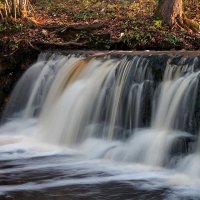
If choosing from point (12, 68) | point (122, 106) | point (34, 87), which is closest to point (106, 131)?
point (122, 106)

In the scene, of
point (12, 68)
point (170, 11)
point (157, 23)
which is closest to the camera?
point (12, 68)

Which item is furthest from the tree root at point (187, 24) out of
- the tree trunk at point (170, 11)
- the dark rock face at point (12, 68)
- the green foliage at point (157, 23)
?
the dark rock face at point (12, 68)

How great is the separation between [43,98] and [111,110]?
2239 mm

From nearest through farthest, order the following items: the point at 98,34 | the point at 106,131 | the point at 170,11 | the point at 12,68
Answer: the point at 106,131, the point at 12,68, the point at 98,34, the point at 170,11

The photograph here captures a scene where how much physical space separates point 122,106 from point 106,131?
1.69 ft

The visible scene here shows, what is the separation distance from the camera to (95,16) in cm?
1548

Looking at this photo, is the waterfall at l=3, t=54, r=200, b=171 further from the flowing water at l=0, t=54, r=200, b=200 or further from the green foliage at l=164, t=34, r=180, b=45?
the green foliage at l=164, t=34, r=180, b=45

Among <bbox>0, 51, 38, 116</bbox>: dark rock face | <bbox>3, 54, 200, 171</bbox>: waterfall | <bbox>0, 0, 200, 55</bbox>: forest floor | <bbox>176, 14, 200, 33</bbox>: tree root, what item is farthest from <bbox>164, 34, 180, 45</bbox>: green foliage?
<bbox>0, 51, 38, 116</bbox>: dark rock face

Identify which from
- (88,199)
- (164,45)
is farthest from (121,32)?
(88,199)

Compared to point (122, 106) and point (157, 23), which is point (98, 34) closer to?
point (157, 23)

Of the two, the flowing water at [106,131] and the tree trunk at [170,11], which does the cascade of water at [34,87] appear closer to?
the flowing water at [106,131]

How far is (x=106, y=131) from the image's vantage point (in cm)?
869

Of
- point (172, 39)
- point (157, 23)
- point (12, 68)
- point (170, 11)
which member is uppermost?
point (170, 11)

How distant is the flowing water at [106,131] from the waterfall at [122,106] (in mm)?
17
